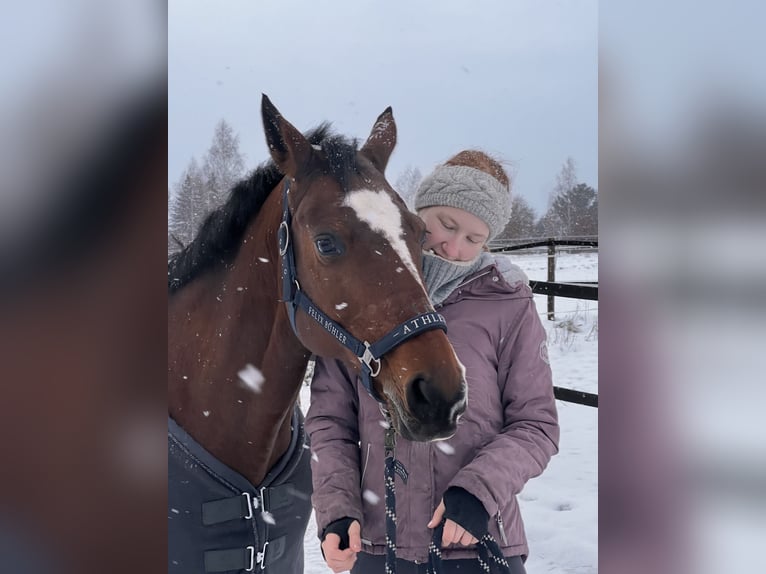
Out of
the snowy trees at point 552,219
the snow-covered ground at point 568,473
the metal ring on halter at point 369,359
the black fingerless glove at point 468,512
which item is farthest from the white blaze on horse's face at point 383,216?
the snowy trees at point 552,219

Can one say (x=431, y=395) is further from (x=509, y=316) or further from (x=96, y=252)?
(x=96, y=252)

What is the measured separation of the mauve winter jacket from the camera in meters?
1.33

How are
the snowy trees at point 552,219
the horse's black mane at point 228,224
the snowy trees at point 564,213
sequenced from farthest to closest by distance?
the snowy trees at point 552,219, the snowy trees at point 564,213, the horse's black mane at point 228,224

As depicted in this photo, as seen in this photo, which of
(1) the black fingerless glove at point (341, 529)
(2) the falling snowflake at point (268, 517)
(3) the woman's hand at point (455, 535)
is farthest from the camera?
(2) the falling snowflake at point (268, 517)

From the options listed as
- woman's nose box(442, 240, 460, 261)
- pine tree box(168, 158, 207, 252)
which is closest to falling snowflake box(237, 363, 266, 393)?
pine tree box(168, 158, 207, 252)

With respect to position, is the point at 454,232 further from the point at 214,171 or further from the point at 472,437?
the point at 214,171

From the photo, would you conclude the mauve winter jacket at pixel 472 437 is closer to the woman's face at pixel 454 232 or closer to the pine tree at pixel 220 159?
the woman's face at pixel 454 232

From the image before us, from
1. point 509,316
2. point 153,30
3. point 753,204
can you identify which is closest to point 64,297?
point 153,30

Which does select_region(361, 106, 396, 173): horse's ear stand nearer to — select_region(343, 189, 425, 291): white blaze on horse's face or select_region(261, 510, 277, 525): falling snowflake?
select_region(343, 189, 425, 291): white blaze on horse's face

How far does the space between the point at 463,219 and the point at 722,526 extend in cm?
114

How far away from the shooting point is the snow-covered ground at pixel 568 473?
3104mm

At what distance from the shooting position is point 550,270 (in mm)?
5598

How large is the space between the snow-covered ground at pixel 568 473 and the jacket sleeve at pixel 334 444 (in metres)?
1.78

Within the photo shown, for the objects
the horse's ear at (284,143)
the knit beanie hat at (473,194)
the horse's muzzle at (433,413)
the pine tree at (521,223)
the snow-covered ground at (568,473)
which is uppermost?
the pine tree at (521,223)
